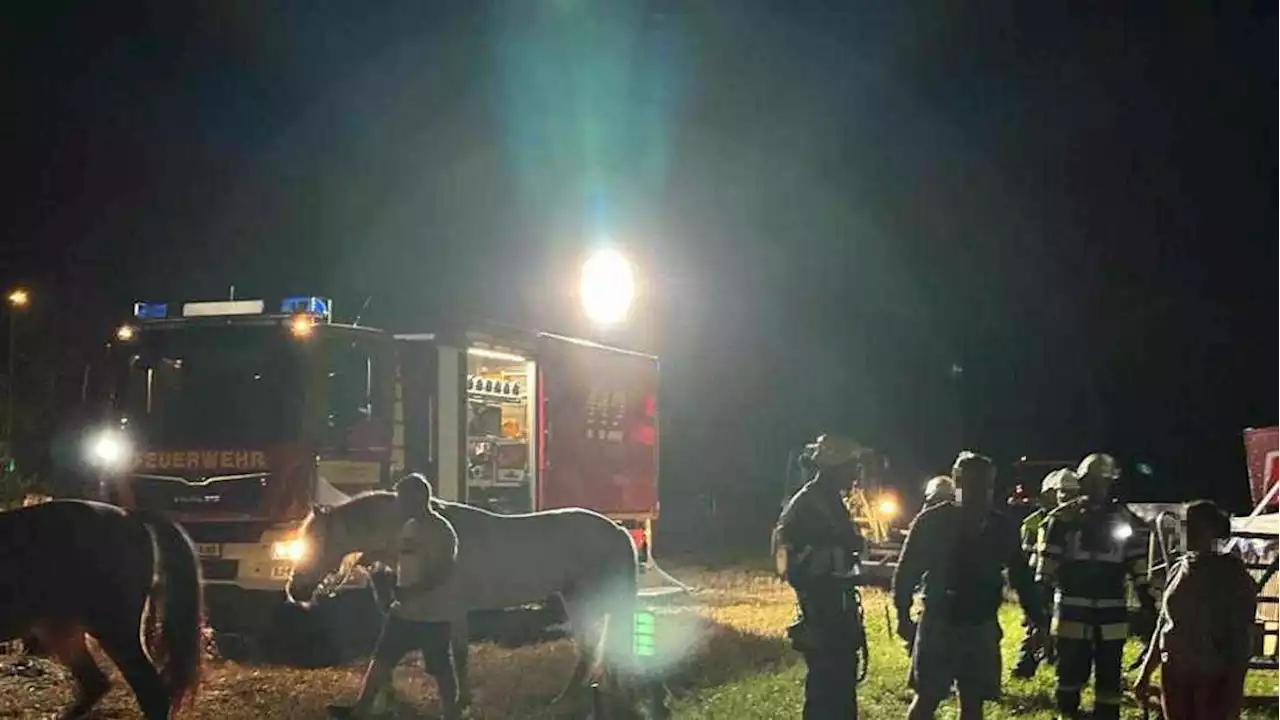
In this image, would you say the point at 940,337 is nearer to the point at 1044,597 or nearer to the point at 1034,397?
the point at 1034,397

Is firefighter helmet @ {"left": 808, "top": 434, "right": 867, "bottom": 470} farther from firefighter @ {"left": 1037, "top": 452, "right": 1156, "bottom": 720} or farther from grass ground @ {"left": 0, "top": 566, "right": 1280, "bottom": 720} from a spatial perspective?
grass ground @ {"left": 0, "top": 566, "right": 1280, "bottom": 720}

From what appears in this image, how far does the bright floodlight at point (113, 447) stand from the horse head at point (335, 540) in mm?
4246

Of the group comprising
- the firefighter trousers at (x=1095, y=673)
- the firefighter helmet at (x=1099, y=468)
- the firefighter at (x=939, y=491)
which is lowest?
the firefighter trousers at (x=1095, y=673)

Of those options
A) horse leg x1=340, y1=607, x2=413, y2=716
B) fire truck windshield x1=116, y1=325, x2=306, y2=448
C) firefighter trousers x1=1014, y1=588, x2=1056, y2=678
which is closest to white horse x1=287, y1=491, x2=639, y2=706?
horse leg x1=340, y1=607, x2=413, y2=716

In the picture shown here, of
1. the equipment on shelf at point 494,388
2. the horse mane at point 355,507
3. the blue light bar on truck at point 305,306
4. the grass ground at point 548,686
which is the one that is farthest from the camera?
the equipment on shelf at point 494,388

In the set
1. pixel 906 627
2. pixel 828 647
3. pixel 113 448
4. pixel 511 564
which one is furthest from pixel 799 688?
pixel 113 448

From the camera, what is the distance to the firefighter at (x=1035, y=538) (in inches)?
399

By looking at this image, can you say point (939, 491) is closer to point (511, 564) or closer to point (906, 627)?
point (511, 564)

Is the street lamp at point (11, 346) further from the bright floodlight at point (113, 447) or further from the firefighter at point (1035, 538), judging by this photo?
the firefighter at point (1035, 538)

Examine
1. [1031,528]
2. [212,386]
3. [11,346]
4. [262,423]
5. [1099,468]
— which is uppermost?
[11,346]

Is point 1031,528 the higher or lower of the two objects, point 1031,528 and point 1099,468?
the lower

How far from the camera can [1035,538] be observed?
546 inches

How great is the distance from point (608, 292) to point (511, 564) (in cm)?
1031

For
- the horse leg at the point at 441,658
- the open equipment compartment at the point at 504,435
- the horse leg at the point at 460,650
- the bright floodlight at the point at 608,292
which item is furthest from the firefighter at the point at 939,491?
the bright floodlight at the point at 608,292
